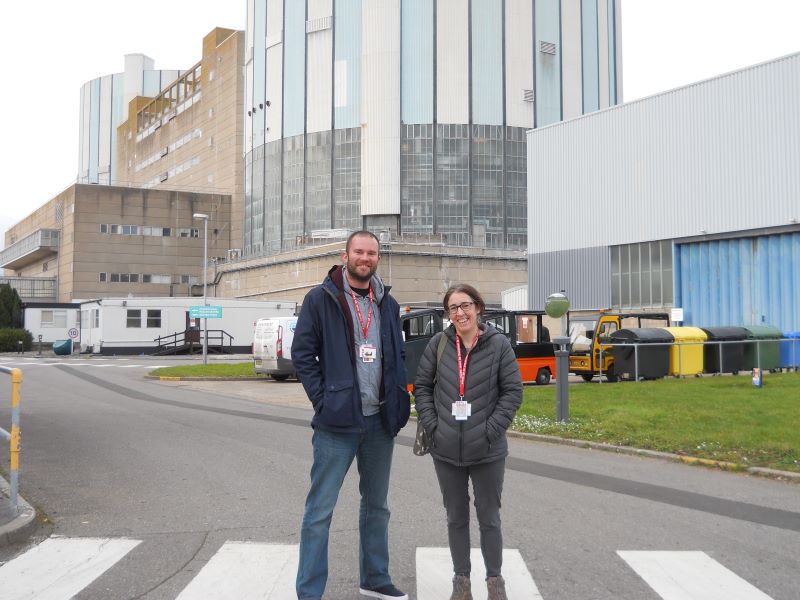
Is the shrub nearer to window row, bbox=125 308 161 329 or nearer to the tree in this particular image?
the tree

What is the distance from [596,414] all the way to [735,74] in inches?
1001

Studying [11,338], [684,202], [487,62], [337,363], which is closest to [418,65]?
[487,62]

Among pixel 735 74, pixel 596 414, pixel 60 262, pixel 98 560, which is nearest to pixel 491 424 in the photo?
pixel 98 560

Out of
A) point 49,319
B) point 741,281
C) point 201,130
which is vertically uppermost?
point 201,130

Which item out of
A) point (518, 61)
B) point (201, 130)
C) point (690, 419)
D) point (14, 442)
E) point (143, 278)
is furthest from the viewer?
point (201, 130)

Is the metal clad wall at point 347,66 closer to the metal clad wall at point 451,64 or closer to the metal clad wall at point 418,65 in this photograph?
the metal clad wall at point 418,65

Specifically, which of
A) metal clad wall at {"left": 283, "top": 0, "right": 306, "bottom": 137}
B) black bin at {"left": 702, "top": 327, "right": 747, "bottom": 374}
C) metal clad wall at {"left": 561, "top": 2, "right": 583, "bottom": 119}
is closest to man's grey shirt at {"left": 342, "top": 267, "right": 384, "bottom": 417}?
black bin at {"left": 702, "top": 327, "right": 747, "bottom": 374}

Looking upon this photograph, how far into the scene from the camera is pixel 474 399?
15.7ft

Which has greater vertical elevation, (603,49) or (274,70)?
(603,49)

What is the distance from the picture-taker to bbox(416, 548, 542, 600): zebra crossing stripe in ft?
16.5

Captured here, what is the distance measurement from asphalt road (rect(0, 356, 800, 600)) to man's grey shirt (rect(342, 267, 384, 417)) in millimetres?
1236

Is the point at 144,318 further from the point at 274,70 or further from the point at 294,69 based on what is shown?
the point at 274,70

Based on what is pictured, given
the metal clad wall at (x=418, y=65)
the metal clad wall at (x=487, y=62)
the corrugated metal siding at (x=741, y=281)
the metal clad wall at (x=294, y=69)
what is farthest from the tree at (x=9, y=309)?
the corrugated metal siding at (x=741, y=281)

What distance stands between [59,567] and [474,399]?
10.4ft
